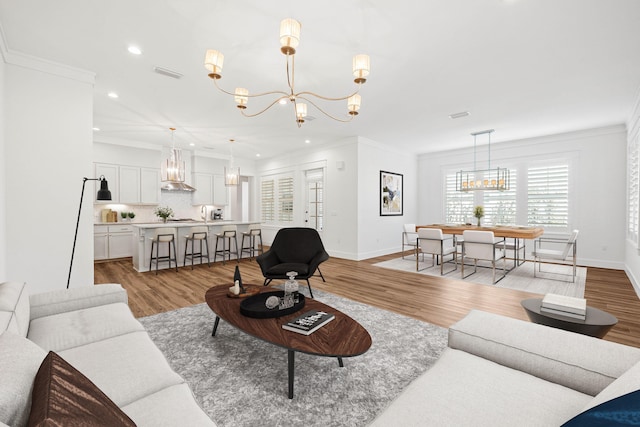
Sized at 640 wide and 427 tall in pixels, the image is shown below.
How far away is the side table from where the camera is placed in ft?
5.42

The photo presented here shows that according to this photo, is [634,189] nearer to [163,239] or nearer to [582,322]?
[582,322]

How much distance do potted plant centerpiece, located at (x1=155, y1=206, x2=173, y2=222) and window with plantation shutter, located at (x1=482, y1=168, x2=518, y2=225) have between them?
26.3ft

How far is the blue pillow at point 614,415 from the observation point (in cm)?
58

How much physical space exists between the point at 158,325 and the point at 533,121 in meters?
6.83

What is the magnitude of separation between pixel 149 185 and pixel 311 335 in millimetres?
7234

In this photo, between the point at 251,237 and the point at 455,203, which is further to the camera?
the point at 455,203

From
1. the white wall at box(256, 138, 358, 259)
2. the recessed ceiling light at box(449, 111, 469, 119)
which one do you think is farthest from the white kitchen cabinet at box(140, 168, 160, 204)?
the recessed ceiling light at box(449, 111, 469, 119)

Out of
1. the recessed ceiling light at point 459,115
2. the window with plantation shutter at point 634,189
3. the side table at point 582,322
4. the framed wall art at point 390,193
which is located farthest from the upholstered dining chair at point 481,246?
the side table at point 582,322

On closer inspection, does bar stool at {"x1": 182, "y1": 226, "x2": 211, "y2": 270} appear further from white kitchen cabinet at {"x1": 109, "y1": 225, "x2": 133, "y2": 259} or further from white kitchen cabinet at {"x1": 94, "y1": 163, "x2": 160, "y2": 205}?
white kitchen cabinet at {"x1": 94, "y1": 163, "x2": 160, "y2": 205}

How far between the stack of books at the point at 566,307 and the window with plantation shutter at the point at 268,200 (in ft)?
25.3

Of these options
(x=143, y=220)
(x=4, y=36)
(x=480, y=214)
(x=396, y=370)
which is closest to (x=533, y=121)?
(x=480, y=214)

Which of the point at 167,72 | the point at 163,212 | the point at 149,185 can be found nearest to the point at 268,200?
the point at 163,212

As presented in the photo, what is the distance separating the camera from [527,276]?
16.4 feet

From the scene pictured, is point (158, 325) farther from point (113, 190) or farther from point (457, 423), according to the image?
point (113, 190)
